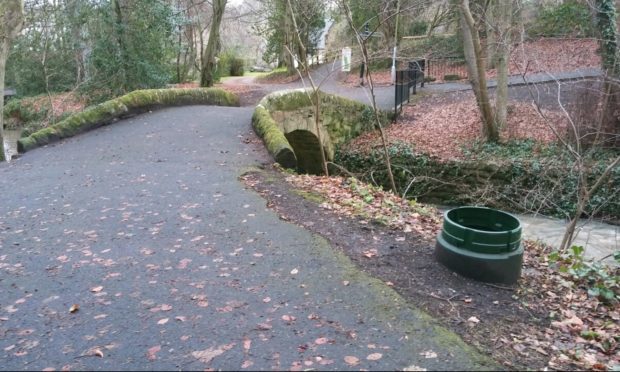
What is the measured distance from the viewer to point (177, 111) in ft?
43.9

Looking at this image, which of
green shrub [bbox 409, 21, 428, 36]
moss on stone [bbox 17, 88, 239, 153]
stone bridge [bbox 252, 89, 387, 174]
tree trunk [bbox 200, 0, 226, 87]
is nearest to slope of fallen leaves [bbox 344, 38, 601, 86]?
green shrub [bbox 409, 21, 428, 36]

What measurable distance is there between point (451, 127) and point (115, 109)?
1022 centimetres

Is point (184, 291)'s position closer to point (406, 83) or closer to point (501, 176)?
point (501, 176)

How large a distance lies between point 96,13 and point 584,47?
19447 millimetres

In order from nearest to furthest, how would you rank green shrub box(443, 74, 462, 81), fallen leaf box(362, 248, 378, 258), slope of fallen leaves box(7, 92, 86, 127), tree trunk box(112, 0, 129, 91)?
fallen leaf box(362, 248, 378, 258) < tree trunk box(112, 0, 129, 91) < slope of fallen leaves box(7, 92, 86, 127) < green shrub box(443, 74, 462, 81)

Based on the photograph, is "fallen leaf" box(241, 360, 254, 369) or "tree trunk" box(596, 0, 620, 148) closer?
"fallen leaf" box(241, 360, 254, 369)

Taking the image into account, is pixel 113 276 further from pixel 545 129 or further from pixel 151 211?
pixel 545 129

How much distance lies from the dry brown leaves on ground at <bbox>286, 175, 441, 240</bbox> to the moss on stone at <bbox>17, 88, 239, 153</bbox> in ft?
21.2

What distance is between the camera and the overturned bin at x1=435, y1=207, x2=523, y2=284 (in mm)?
4297

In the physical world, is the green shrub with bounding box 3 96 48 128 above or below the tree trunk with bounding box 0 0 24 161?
below

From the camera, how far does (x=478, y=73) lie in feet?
42.2

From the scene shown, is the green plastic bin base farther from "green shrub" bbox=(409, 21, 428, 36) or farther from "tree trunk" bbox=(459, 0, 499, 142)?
"green shrub" bbox=(409, 21, 428, 36)

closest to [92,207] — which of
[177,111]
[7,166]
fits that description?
[7,166]

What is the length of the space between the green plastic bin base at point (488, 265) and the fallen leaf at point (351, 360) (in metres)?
1.74
